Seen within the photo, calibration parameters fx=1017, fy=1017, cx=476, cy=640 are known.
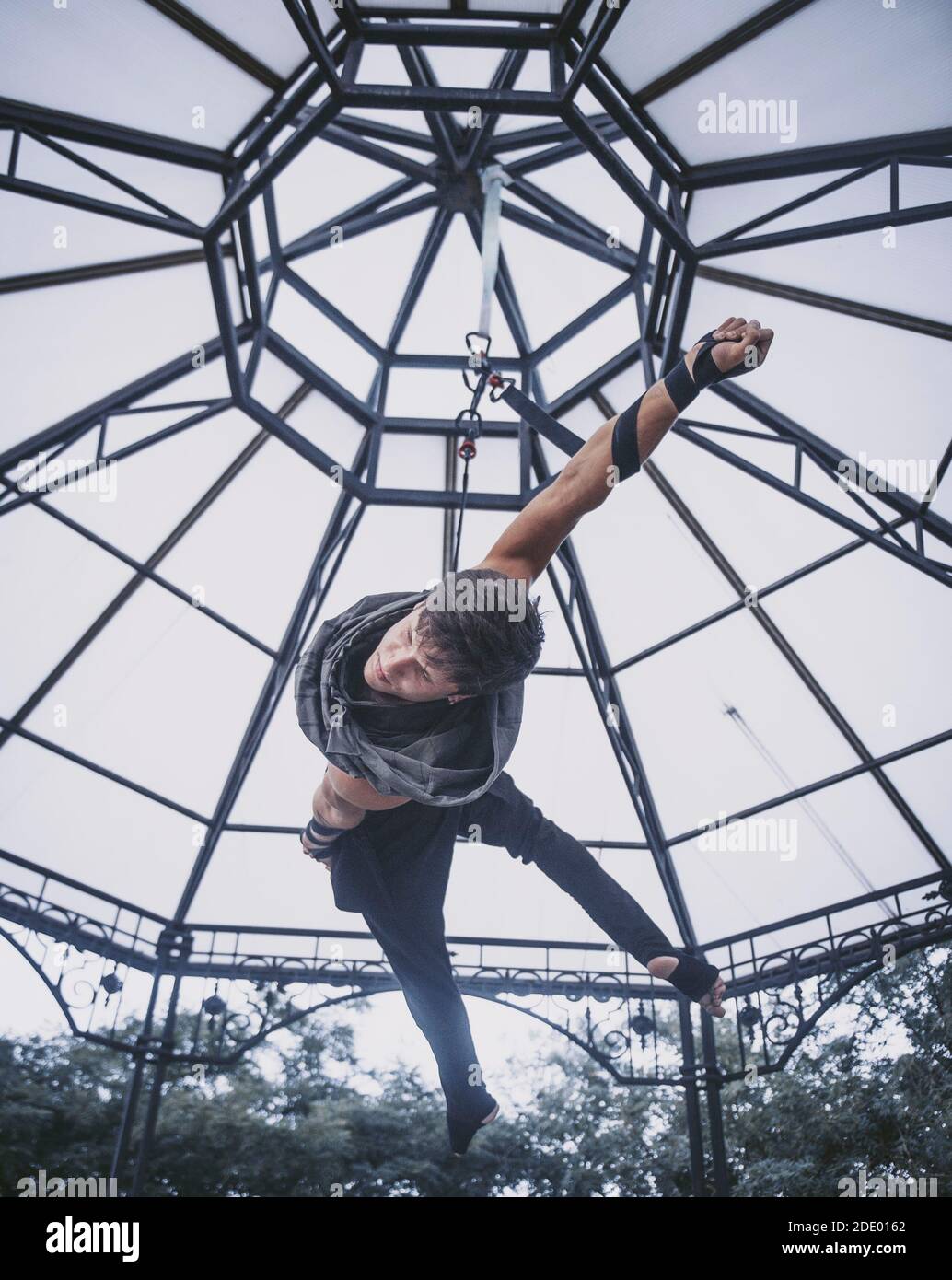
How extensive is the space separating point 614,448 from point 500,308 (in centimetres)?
552

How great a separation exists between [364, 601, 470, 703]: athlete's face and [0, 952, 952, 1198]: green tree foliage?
1165cm

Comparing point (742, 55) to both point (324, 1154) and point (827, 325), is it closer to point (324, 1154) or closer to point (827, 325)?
point (827, 325)

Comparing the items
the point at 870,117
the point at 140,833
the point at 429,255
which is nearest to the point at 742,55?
the point at 870,117

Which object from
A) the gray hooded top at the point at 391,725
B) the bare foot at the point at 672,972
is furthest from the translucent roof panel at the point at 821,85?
the bare foot at the point at 672,972

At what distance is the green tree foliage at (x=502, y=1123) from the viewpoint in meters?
12.7

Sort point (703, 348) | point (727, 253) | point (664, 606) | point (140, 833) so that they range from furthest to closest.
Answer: point (140, 833) → point (664, 606) → point (727, 253) → point (703, 348)

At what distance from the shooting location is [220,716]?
8.14 m

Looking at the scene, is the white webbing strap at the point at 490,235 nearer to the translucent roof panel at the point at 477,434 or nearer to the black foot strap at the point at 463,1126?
the translucent roof panel at the point at 477,434

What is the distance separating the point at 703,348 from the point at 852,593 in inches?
205

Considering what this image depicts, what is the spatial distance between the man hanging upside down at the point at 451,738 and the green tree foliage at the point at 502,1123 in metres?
10.8

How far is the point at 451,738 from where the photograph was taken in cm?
263

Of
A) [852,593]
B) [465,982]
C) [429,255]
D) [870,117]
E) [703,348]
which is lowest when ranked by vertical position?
[465,982]

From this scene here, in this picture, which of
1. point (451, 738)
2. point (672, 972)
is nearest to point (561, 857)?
point (672, 972)

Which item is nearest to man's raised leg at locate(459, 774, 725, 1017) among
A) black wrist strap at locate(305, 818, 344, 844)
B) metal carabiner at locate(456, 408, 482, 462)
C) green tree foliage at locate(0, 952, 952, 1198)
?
black wrist strap at locate(305, 818, 344, 844)
